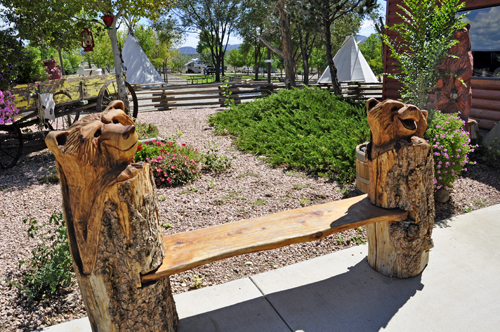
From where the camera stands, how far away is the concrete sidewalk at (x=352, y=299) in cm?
248

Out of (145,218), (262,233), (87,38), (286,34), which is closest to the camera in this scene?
(145,218)

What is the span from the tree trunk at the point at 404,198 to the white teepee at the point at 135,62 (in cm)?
1777

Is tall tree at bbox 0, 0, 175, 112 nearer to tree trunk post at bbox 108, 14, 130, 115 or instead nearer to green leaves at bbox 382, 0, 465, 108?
tree trunk post at bbox 108, 14, 130, 115

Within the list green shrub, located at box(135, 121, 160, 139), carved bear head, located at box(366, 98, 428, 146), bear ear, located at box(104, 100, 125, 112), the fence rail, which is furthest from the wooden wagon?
carved bear head, located at box(366, 98, 428, 146)

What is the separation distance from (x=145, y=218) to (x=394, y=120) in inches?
78.2

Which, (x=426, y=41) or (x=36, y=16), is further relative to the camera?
(x=36, y=16)

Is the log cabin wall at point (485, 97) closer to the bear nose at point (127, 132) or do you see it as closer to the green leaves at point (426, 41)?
the green leaves at point (426, 41)

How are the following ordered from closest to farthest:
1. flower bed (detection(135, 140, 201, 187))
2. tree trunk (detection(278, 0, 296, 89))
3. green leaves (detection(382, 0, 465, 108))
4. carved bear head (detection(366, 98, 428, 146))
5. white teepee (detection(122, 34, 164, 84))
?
carved bear head (detection(366, 98, 428, 146)) < green leaves (detection(382, 0, 465, 108)) < flower bed (detection(135, 140, 201, 187)) < tree trunk (detection(278, 0, 296, 89)) < white teepee (detection(122, 34, 164, 84))

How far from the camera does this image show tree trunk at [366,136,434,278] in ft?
8.89

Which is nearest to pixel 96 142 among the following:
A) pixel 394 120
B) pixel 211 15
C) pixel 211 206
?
pixel 394 120

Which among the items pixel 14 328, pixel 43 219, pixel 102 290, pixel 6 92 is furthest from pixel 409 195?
pixel 6 92

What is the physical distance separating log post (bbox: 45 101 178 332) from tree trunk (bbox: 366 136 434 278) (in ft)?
5.90

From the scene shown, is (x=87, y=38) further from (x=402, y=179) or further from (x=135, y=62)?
Answer: (x=135, y=62)

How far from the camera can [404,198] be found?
2.75 meters
